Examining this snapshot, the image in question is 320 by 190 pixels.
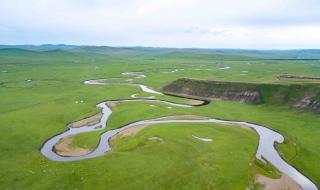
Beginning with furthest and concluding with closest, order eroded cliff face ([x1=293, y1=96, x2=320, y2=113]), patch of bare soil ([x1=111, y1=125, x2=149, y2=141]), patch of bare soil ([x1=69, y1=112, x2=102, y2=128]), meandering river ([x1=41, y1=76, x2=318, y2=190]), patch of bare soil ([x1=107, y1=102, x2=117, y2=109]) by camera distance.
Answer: patch of bare soil ([x1=107, y1=102, x2=117, y2=109]) < eroded cliff face ([x1=293, y1=96, x2=320, y2=113]) < patch of bare soil ([x1=69, y1=112, x2=102, y2=128]) < patch of bare soil ([x1=111, y1=125, x2=149, y2=141]) < meandering river ([x1=41, y1=76, x2=318, y2=190])

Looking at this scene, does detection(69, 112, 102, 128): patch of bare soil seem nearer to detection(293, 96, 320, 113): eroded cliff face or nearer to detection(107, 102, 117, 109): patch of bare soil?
detection(107, 102, 117, 109): patch of bare soil

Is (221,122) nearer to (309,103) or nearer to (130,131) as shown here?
(130,131)

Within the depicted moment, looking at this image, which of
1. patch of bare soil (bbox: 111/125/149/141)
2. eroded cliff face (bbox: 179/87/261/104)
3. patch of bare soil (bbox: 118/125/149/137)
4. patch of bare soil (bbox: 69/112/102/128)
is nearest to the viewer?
patch of bare soil (bbox: 111/125/149/141)

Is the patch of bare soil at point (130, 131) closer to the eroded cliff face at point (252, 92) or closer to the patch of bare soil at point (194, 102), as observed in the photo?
the patch of bare soil at point (194, 102)

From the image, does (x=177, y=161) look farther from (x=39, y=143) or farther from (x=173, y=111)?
(x=173, y=111)

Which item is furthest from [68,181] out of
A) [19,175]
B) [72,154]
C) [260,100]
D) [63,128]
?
[260,100]

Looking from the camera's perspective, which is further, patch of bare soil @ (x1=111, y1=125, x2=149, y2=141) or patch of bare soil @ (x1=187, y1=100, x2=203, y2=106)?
patch of bare soil @ (x1=187, y1=100, x2=203, y2=106)

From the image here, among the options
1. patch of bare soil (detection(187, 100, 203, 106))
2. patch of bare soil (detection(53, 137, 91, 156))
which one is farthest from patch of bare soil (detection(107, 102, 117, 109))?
patch of bare soil (detection(53, 137, 91, 156))

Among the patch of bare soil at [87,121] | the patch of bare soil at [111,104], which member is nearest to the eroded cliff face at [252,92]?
the patch of bare soil at [111,104]
